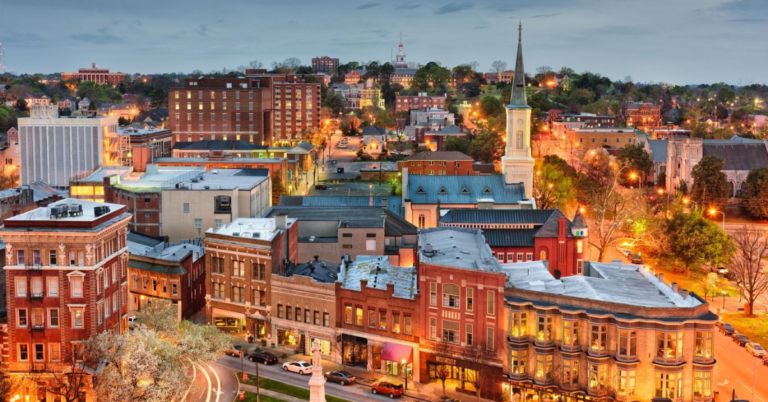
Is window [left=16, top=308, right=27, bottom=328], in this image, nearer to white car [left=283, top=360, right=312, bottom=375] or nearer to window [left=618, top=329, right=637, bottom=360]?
white car [left=283, top=360, right=312, bottom=375]

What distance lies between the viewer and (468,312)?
55688mm

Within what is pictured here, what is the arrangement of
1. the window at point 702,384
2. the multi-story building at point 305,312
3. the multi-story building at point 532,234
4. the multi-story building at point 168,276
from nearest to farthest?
1. the window at point 702,384
2. the multi-story building at point 305,312
3. the multi-story building at point 168,276
4. the multi-story building at point 532,234

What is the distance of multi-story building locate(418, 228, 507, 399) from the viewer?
54438mm

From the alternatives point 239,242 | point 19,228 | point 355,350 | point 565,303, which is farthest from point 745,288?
point 19,228

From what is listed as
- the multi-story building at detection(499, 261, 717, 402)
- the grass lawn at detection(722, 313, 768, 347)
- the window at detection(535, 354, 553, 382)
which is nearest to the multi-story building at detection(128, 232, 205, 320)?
the multi-story building at detection(499, 261, 717, 402)

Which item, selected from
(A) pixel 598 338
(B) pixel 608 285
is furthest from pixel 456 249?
(A) pixel 598 338

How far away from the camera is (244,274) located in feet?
218

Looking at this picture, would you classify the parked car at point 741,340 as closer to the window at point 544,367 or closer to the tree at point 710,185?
the window at point 544,367

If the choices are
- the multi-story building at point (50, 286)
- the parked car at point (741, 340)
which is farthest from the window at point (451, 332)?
the parked car at point (741, 340)

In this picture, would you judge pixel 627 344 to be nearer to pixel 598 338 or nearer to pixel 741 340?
pixel 598 338

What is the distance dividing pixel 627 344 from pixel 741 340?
21654 millimetres

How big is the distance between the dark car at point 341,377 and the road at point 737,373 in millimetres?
24706

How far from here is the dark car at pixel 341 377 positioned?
56.8 metres

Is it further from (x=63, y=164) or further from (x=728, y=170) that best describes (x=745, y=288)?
(x=63, y=164)
